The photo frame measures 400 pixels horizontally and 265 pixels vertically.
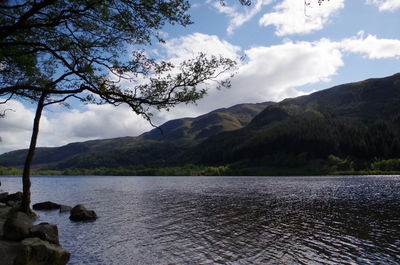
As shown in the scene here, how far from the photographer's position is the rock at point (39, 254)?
16.6 m

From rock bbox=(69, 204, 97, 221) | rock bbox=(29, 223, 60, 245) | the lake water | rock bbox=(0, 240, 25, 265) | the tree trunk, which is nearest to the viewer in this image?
rock bbox=(0, 240, 25, 265)

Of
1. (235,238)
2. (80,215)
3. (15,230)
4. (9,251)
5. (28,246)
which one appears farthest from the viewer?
(80,215)

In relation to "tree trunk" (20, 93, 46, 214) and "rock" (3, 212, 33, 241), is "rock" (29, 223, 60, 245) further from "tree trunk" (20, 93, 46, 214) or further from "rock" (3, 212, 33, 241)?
"tree trunk" (20, 93, 46, 214)

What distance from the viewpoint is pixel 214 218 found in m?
38.4

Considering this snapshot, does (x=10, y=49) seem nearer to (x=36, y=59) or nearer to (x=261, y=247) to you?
(x=36, y=59)

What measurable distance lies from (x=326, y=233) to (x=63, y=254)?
24.4 m

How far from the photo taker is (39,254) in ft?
56.8

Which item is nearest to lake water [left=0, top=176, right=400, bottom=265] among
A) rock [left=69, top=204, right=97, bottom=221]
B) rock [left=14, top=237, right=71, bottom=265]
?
rock [left=69, top=204, right=97, bottom=221]

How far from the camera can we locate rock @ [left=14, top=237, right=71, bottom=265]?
16562mm

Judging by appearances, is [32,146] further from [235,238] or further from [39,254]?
[235,238]

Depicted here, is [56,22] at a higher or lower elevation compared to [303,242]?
higher

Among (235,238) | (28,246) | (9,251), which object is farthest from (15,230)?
(235,238)

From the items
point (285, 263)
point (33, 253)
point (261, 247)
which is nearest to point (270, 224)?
point (261, 247)

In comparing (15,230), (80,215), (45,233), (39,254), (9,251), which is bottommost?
(80,215)
